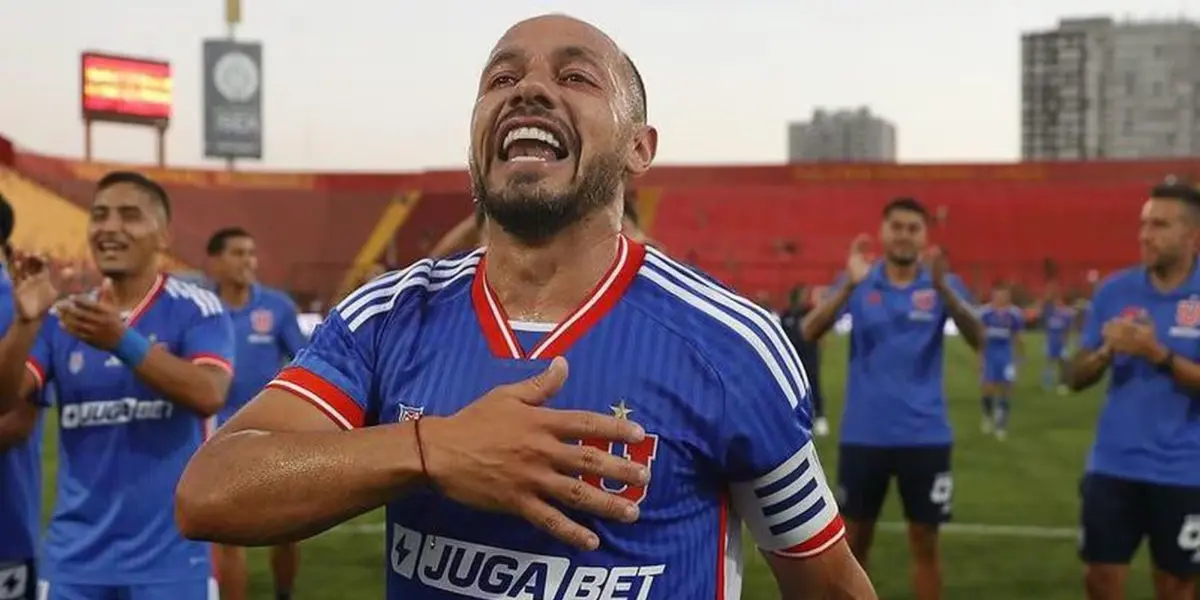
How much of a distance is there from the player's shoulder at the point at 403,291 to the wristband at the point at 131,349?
80.5 inches

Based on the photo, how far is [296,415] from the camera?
1944mm

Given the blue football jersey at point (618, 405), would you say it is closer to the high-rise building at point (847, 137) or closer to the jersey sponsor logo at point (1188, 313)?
the jersey sponsor logo at point (1188, 313)

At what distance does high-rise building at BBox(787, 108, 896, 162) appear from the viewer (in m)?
131

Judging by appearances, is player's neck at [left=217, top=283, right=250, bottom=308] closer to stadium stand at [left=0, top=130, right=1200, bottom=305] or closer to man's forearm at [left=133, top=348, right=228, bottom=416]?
man's forearm at [left=133, top=348, right=228, bottom=416]

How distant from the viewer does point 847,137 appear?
5167 inches

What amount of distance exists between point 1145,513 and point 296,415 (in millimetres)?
5050

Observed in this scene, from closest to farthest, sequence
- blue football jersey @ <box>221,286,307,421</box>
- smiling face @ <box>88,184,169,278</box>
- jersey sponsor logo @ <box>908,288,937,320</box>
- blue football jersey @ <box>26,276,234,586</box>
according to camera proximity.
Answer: blue football jersey @ <box>26,276,234,586</box>, smiling face @ <box>88,184,169,278</box>, jersey sponsor logo @ <box>908,288,937,320</box>, blue football jersey @ <box>221,286,307,421</box>

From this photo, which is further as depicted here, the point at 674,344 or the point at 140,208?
the point at 140,208

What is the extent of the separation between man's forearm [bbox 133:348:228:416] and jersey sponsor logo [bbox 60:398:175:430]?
15 centimetres

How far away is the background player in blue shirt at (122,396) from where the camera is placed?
402 cm

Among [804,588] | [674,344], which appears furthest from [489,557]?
[804,588]

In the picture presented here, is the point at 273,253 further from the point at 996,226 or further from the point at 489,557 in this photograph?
the point at 489,557

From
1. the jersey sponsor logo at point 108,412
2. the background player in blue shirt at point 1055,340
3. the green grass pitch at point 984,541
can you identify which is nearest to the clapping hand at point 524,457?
the jersey sponsor logo at point 108,412

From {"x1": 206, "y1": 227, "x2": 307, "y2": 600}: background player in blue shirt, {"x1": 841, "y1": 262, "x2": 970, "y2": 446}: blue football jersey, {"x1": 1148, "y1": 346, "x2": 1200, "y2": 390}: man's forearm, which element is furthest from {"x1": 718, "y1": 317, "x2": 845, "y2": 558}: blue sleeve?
{"x1": 206, "y1": 227, "x2": 307, "y2": 600}: background player in blue shirt
